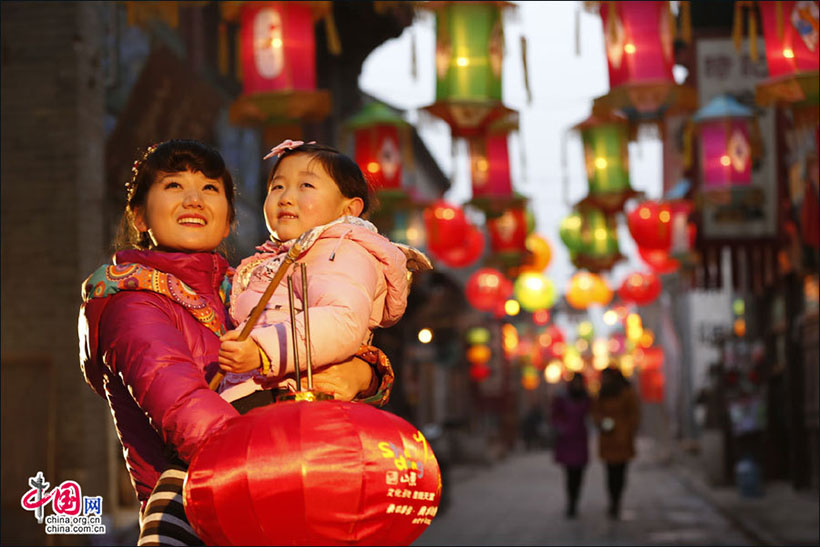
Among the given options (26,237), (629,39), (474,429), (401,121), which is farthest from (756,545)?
(474,429)

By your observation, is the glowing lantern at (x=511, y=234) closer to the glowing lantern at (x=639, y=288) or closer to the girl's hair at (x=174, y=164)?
the glowing lantern at (x=639, y=288)

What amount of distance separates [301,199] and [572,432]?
1290 cm

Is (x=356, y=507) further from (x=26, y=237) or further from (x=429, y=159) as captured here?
(x=429, y=159)

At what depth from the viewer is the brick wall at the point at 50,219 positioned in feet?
44.5

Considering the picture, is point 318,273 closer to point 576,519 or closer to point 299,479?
point 299,479

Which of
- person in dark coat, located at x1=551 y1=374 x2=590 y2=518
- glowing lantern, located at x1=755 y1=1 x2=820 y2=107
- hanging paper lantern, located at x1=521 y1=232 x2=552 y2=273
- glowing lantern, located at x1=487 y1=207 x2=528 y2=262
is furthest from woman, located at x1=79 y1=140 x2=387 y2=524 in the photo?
hanging paper lantern, located at x1=521 y1=232 x2=552 y2=273

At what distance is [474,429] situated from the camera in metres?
51.9

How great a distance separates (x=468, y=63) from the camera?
40.6 feet

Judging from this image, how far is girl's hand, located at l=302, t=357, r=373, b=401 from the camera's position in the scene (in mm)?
3934

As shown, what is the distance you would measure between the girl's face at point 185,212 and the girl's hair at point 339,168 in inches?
10.6

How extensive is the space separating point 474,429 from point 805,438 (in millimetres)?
30622

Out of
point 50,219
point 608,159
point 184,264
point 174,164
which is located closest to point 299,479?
point 184,264

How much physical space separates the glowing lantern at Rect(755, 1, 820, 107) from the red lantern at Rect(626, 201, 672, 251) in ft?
27.3

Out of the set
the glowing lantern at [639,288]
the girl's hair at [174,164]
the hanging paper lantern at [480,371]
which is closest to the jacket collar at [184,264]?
the girl's hair at [174,164]
